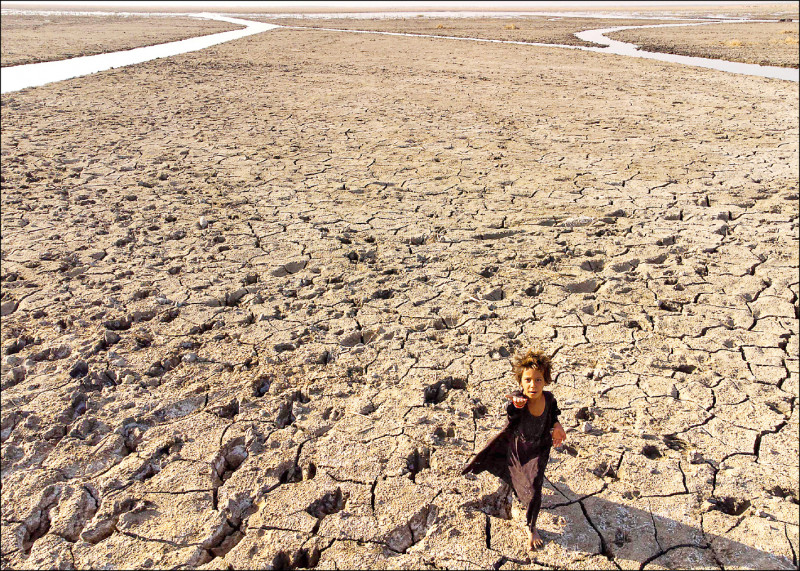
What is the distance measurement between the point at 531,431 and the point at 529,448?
8 centimetres

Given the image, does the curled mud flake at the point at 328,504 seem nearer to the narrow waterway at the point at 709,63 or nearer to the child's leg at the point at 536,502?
the child's leg at the point at 536,502

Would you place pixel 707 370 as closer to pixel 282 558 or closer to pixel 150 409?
pixel 282 558

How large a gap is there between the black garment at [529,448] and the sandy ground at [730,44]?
1466cm

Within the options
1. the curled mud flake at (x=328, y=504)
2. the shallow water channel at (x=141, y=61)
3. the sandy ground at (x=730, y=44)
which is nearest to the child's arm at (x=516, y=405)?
the curled mud flake at (x=328, y=504)

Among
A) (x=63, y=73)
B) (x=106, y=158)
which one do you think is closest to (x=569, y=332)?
(x=106, y=158)

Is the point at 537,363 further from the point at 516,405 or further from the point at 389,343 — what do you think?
the point at 389,343

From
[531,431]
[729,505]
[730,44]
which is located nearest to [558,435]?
[531,431]

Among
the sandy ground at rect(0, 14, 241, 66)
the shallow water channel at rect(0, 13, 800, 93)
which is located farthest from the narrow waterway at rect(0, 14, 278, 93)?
the sandy ground at rect(0, 14, 241, 66)

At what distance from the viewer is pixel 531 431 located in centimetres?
209

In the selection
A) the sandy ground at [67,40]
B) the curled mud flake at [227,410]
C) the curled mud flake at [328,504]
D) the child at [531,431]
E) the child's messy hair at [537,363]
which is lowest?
the curled mud flake at [328,504]

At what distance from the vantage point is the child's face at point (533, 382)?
1986 millimetres

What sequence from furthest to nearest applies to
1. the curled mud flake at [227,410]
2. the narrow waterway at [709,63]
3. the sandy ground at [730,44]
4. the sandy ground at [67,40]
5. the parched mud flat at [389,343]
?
the sandy ground at [67,40], the sandy ground at [730,44], the narrow waterway at [709,63], the curled mud flake at [227,410], the parched mud flat at [389,343]

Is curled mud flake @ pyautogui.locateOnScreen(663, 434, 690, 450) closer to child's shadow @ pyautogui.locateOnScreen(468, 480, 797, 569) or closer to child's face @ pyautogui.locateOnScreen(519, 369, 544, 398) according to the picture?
child's shadow @ pyautogui.locateOnScreen(468, 480, 797, 569)

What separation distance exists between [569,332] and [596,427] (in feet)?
2.85
